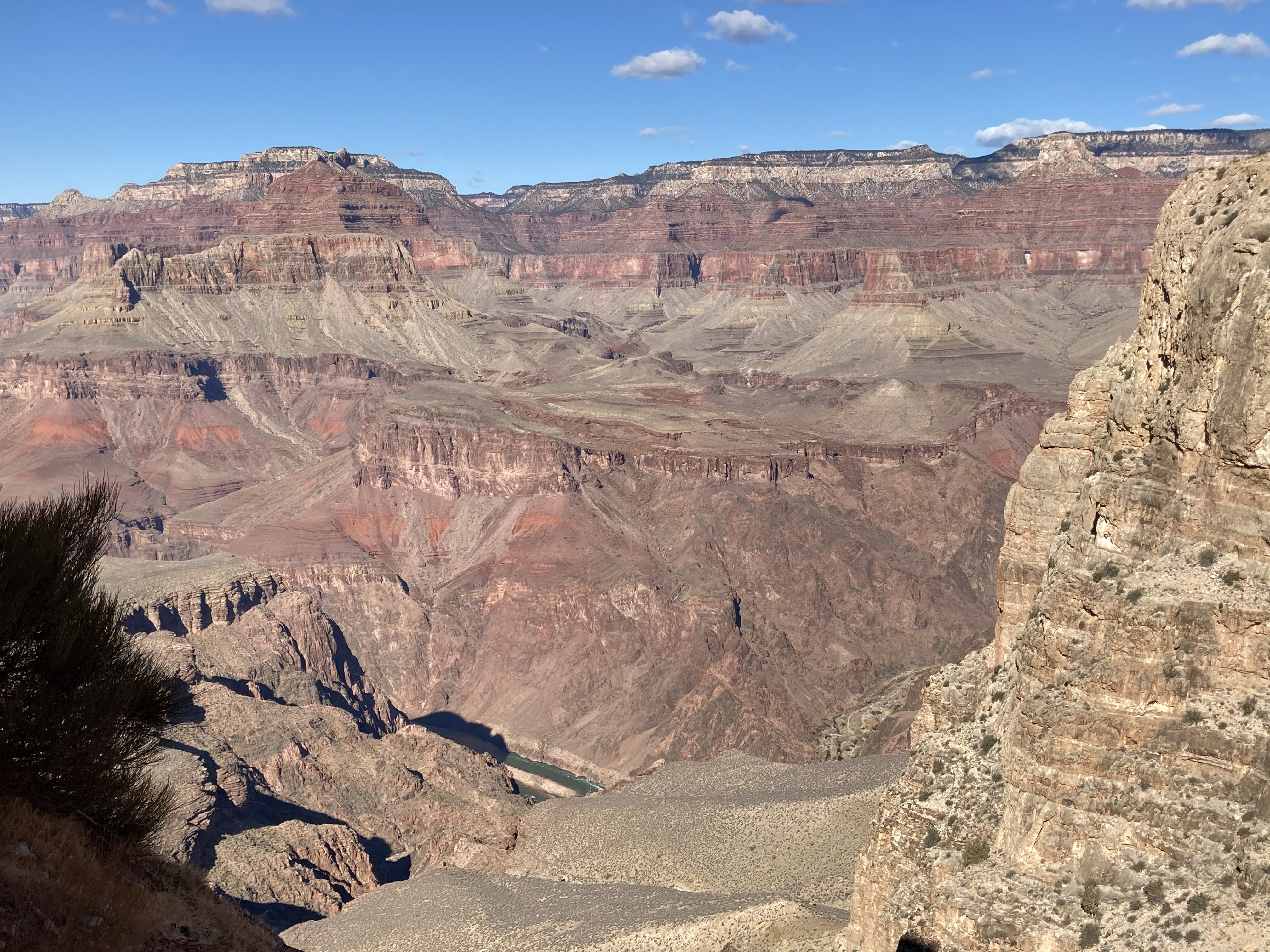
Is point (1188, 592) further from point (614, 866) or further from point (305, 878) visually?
point (305, 878)

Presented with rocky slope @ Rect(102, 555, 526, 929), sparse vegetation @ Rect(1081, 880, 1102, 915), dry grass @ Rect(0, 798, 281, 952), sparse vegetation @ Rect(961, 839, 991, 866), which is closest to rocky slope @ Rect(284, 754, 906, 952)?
rocky slope @ Rect(102, 555, 526, 929)

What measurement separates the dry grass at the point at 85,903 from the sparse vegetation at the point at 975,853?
15.0 meters

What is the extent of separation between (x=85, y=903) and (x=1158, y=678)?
19713 millimetres

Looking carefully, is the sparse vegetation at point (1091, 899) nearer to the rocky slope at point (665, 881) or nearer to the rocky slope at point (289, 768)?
the rocky slope at point (665, 881)

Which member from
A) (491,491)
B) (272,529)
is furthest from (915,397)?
(272,529)

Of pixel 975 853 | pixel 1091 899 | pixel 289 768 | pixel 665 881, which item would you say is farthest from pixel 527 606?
Answer: pixel 1091 899

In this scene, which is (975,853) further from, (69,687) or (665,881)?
(665,881)

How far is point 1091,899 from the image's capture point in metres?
23.7

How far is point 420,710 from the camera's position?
115375 mm

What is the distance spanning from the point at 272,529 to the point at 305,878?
7946 cm

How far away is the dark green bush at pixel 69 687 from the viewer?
72.3 ft

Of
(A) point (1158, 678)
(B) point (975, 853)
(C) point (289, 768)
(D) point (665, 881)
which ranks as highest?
(A) point (1158, 678)

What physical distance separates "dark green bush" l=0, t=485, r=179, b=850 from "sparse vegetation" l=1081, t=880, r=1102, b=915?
18.4 meters

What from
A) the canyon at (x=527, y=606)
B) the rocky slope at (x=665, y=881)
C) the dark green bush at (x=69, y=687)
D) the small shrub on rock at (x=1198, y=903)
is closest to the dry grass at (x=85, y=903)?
the dark green bush at (x=69, y=687)
